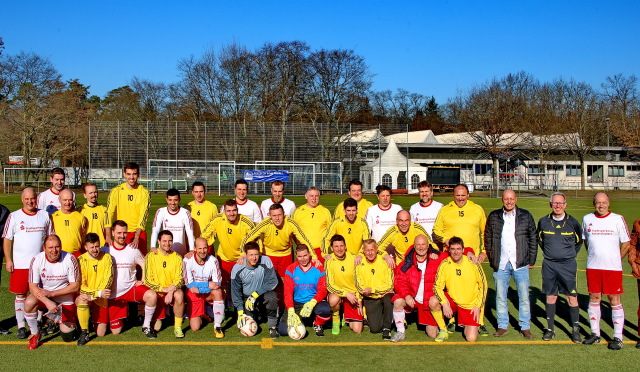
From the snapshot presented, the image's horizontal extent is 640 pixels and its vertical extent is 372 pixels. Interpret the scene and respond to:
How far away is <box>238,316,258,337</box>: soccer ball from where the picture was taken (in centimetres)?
650

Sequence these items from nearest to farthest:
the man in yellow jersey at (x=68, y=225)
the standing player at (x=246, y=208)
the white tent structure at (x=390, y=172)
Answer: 1. the man in yellow jersey at (x=68, y=225)
2. the standing player at (x=246, y=208)
3. the white tent structure at (x=390, y=172)

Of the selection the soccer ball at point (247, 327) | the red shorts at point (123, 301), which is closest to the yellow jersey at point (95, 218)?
the red shorts at point (123, 301)

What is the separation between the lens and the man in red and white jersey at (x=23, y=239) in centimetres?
662

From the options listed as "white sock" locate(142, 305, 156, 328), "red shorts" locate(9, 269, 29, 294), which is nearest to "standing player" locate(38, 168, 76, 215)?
"red shorts" locate(9, 269, 29, 294)

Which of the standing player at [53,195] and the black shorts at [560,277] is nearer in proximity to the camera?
the black shorts at [560,277]

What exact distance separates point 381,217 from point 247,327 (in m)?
2.57

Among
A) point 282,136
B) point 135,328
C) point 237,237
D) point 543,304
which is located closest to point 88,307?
point 135,328

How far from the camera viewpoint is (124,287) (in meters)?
6.70

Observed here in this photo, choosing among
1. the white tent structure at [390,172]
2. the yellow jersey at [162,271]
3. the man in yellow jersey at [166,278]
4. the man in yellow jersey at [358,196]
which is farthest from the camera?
the white tent structure at [390,172]

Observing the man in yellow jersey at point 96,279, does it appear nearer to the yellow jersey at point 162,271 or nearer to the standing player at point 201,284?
the yellow jersey at point 162,271

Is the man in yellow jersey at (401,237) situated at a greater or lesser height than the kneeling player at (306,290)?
greater

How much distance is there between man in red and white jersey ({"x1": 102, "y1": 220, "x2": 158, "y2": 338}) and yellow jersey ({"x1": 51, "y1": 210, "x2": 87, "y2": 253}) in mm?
540

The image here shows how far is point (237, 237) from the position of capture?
7.62 m

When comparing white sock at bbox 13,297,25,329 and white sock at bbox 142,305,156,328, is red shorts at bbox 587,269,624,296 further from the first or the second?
white sock at bbox 13,297,25,329
